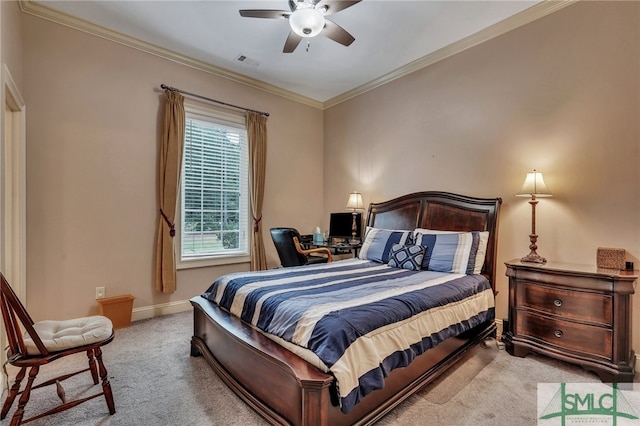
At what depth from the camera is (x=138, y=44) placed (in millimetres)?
3500

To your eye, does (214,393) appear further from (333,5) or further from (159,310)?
(333,5)

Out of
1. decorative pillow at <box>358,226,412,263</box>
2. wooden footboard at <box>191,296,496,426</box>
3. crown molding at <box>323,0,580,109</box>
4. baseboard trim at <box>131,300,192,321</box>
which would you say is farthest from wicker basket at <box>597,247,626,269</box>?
baseboard trim at <box>131,300,192,321</box>

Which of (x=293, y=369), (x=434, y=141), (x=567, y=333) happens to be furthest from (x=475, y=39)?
(x=293, y=369)

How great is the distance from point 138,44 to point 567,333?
5019mm

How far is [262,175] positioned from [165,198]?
4.42 feet

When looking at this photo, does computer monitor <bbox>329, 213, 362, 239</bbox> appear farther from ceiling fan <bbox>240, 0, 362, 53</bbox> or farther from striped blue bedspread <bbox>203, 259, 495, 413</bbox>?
ceiling fan <bbox>240, 0, 362, 53</bbox>

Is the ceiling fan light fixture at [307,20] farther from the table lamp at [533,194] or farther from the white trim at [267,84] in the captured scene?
the table lamp at [533,194]

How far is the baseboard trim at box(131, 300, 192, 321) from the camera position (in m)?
3.50

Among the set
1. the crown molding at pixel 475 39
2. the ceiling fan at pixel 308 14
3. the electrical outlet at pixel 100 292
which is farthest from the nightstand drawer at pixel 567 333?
the electrical outlet at pixel 100 292

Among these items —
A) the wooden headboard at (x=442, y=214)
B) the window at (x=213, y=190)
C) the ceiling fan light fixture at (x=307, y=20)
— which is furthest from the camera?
the window at (x=213, y=190)

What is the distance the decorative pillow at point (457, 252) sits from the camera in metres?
2.90

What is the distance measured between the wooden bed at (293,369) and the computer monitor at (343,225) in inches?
69.8

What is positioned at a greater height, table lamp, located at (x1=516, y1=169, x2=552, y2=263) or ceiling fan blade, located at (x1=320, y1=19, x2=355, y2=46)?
ceiling fan blade, located at (x1=320, y1=19, x2=355, y2=46)

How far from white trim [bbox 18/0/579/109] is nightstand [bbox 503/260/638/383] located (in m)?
2.35
